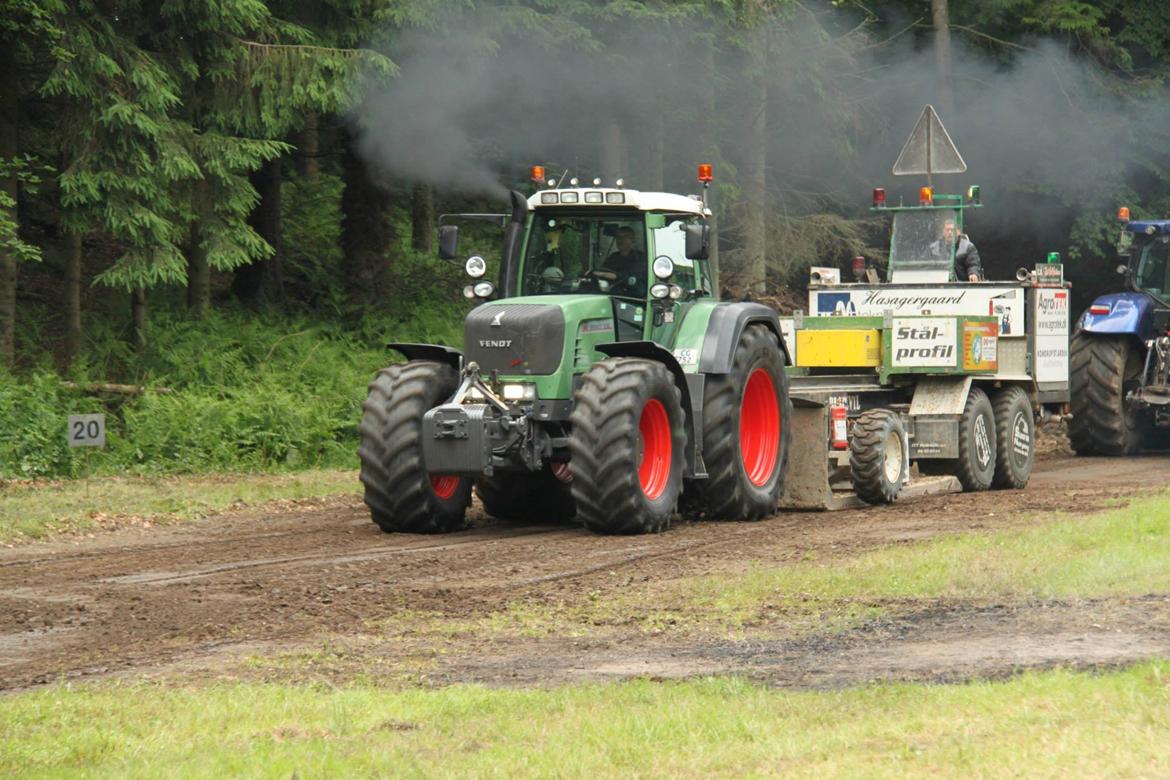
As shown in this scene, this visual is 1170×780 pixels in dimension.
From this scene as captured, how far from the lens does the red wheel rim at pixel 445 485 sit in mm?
13602

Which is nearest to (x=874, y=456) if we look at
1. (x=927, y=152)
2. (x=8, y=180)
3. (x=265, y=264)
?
(x=927, y=152)

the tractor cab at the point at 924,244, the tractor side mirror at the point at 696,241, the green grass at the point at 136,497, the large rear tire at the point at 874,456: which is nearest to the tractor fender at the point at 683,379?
the tractor side mirror at the point at 696,241

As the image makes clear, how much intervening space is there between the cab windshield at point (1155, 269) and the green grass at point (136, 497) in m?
10.2

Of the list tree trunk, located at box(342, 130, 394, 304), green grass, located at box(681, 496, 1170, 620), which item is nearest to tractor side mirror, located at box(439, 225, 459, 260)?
green grass, located at box(681, 496, 1170, 620)

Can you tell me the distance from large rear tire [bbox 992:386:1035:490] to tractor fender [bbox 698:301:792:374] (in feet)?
12.8

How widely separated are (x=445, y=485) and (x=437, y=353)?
1077 millimetres

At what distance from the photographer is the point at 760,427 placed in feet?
49.5

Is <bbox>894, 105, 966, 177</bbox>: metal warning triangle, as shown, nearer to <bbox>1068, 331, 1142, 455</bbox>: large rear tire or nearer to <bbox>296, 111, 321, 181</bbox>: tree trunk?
<bbox>1068, 331, 1142, 455</bbox>: large rear tire

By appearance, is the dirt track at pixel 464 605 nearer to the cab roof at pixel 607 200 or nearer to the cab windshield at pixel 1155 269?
the cab roof at pixel 607 200

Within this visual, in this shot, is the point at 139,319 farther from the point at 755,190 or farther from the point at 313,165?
the point at 755,190

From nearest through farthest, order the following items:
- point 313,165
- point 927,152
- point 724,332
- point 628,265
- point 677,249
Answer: point 628,265 → point 724,332 → point 677,249 → point 927,152 → point 313,165

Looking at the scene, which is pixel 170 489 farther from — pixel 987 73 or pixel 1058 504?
pixel 987 73

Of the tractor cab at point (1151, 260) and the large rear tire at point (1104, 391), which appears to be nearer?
the large rear tire at point (1104, 391)

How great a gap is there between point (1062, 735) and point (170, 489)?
1161 centimetres
